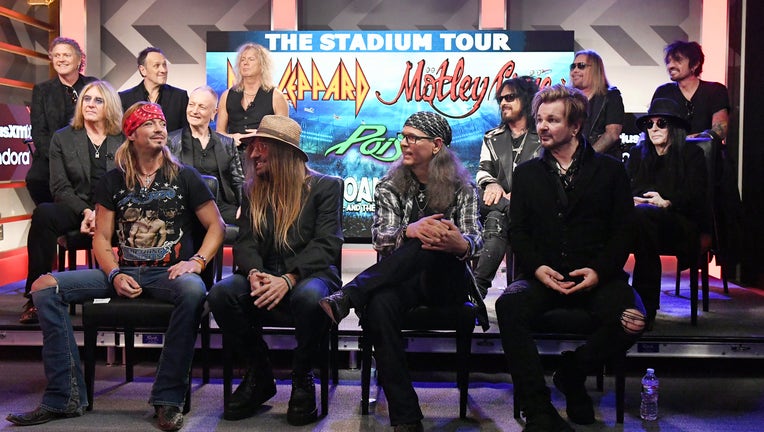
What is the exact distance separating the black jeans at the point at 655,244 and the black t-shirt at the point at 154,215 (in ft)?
7.43

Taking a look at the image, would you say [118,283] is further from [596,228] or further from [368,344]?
[596,228]

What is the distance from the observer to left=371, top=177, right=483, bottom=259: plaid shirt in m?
3.82

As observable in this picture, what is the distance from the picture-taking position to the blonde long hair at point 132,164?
395 cm

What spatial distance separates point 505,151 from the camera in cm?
489

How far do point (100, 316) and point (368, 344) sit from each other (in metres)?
1.22

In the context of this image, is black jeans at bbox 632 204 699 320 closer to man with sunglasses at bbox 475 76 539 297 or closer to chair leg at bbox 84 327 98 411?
man with sunglasses at bbox 475 76 539 297

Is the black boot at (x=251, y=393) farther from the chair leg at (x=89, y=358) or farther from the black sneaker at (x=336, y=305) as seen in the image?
the chair leg at (x=89, y=358)

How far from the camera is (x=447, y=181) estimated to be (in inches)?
153

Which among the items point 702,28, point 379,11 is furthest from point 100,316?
point 702,28

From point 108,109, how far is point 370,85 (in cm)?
242

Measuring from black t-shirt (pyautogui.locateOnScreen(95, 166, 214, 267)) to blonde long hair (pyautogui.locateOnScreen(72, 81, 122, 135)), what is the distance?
997 millimetres

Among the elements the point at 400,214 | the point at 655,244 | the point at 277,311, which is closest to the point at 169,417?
the point at 277,311

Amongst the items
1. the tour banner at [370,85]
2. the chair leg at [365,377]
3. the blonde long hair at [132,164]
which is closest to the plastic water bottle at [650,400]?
the chair leg at [365,377]

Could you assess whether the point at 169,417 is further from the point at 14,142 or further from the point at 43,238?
the point at 14,142
